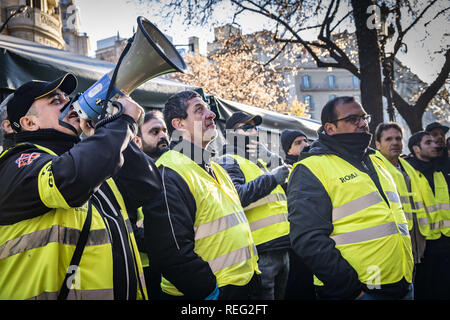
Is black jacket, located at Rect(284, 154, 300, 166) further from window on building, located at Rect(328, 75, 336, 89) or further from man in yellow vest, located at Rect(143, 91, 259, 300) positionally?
window on building, located at Rect(328, 75, 336, 89)

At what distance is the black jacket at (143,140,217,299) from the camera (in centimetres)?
195

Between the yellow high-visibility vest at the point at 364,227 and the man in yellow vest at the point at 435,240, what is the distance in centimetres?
200

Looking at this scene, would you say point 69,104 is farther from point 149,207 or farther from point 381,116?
point 381,116

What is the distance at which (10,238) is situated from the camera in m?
1.43

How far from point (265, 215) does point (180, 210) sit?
1323mm

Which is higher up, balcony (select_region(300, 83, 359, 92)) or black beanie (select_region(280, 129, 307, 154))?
balcony (select_region(300, 83, 359, 92))

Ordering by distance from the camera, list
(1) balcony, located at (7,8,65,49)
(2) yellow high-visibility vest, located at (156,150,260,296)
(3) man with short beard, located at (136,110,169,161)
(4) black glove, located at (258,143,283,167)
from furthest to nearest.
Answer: (1) balcony, located at (7,8,65,49) → (4) black glove, located at (258,143,283,167) → (3) man with short beard, located at (136,110,169,161) → (2) yellow high-visibility vest, located at (156,150,260,296)

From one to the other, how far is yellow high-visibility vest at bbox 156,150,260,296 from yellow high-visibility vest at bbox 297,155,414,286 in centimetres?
61

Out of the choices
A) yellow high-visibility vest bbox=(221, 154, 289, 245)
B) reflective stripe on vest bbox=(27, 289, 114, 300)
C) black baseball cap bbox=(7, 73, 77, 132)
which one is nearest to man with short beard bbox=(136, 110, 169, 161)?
yellow high-visibility vest bbox=(221, 154, 289, 245)

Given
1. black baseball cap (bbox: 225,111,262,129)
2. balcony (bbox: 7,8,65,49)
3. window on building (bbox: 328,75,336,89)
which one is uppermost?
window on building (bbox: 328,75,336,89)

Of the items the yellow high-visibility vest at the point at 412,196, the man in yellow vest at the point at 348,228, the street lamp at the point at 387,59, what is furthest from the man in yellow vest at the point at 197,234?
the street lamp at the point at 387,59

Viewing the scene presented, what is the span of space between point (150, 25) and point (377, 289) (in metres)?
2.08

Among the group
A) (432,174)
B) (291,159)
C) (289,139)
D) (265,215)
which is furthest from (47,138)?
(432,174)

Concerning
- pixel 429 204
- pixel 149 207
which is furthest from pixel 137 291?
pixel 429 204
